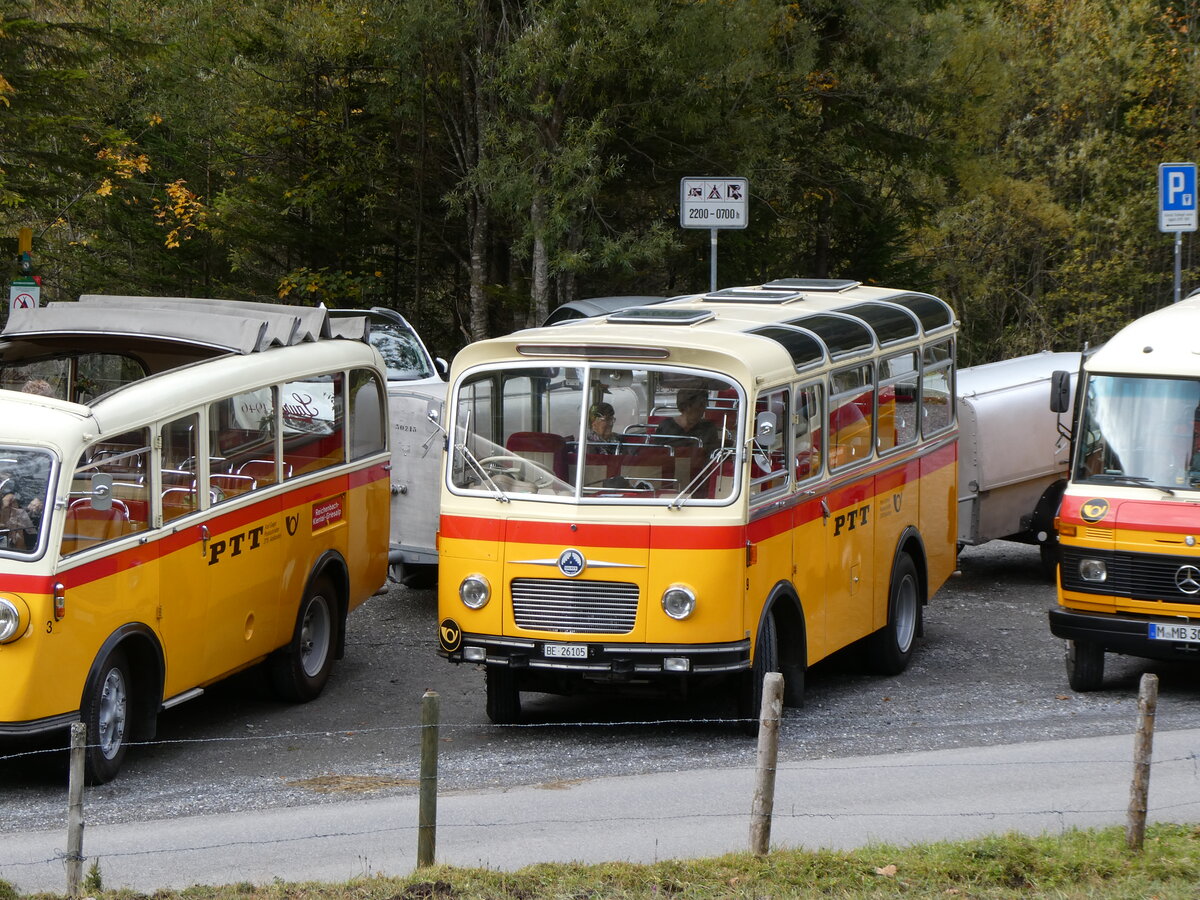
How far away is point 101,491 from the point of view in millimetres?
9055

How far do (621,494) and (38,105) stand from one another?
40.0 feet

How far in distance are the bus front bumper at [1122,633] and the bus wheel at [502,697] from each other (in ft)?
12.8

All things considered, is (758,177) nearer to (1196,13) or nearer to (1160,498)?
(1160,498)

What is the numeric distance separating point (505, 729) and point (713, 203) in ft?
21.3

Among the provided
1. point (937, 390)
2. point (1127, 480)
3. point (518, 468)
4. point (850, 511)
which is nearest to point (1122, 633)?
point (1127, 480)

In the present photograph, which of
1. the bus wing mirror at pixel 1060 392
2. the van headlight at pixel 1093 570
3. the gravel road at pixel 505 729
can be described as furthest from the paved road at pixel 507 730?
the bus wing mirror at pixel 1060 392

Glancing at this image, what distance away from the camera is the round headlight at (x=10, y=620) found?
28.6ft

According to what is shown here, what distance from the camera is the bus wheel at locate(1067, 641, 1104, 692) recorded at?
11672mm

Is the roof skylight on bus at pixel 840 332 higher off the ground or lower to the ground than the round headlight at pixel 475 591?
higher

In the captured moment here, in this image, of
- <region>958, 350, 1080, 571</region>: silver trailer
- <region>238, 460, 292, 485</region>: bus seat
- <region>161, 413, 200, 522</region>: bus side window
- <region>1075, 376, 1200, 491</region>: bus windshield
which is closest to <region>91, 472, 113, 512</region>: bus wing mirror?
<region>161, 413, 200, 522</region>: bus side window

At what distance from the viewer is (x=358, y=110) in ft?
77.9

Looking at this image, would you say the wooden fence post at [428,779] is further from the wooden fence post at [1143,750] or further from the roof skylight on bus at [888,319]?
the roof skylight on bus at [888,319]

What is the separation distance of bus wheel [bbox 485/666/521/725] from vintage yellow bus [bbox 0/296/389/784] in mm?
1705

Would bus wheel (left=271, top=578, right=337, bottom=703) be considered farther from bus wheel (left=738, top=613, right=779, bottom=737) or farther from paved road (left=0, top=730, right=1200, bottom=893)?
bus wheel (left=738, top=613, right=779, bottom=737)
